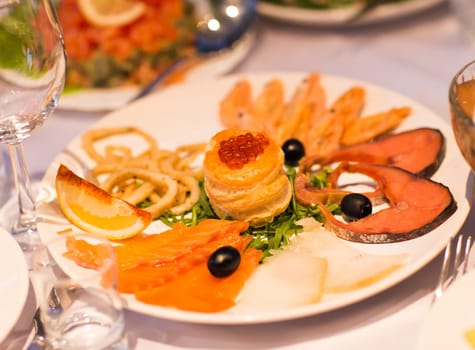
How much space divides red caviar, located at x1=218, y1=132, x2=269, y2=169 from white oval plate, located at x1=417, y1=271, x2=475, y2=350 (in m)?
0.69

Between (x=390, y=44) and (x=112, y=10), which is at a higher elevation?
(x=112, y=10)

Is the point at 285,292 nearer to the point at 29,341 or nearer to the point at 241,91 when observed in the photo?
the point at 29,341

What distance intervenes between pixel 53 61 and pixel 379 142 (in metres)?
1.07

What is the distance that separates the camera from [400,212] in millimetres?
2078

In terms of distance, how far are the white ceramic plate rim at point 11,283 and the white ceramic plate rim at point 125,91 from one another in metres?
1.05

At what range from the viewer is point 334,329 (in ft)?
6.20

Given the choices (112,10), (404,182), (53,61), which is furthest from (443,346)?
(112,10)

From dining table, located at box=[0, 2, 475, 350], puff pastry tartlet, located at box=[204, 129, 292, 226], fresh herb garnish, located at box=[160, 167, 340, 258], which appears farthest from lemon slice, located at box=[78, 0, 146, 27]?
puff pastry tartlet, located at box=[204, 129, 292, 226]

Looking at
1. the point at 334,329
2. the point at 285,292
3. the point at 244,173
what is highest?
the point at 244,173

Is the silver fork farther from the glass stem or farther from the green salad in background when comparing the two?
the green salad in background

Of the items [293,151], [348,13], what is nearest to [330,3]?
[348,13]

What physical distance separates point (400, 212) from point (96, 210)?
89cm

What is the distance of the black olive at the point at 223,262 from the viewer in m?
1.87

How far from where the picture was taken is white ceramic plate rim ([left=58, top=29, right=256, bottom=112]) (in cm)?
304
